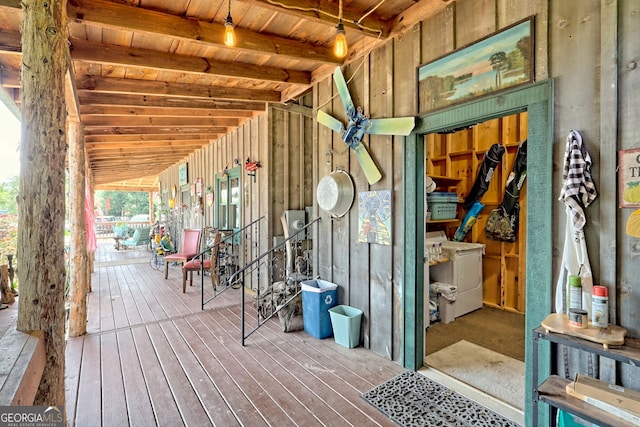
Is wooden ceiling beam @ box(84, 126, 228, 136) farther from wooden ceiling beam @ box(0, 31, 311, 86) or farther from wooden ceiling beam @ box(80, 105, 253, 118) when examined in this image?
wooden ceiling beam @ box(0, 31, 311, 86)

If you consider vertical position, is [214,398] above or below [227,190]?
below

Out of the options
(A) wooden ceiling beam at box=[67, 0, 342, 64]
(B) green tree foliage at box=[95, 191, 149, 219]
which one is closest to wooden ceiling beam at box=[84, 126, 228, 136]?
(A) wooden ceiling beam at box=[67, 0, 342, 64]

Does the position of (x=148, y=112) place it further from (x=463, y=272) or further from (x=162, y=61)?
(x=463, y=272)

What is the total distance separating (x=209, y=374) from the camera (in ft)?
9.07

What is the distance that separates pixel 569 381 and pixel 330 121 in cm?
301

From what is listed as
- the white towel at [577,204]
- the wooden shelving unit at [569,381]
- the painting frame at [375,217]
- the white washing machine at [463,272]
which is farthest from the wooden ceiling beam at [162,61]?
the wooden shelving unit at [569,381]

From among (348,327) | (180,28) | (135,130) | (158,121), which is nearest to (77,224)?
(158,121)

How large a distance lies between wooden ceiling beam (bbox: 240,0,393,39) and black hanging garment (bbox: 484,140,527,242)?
8.60 feet

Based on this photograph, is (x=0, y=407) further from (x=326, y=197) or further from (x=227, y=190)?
(x=227, y=190)

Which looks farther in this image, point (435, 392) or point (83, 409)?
point (435, 392)

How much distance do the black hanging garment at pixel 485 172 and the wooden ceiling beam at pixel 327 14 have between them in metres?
2.49

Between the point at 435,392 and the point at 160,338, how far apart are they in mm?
2864

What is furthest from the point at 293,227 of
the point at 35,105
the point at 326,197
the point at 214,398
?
the point at 35,105

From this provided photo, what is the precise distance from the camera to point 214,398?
2.43 m
